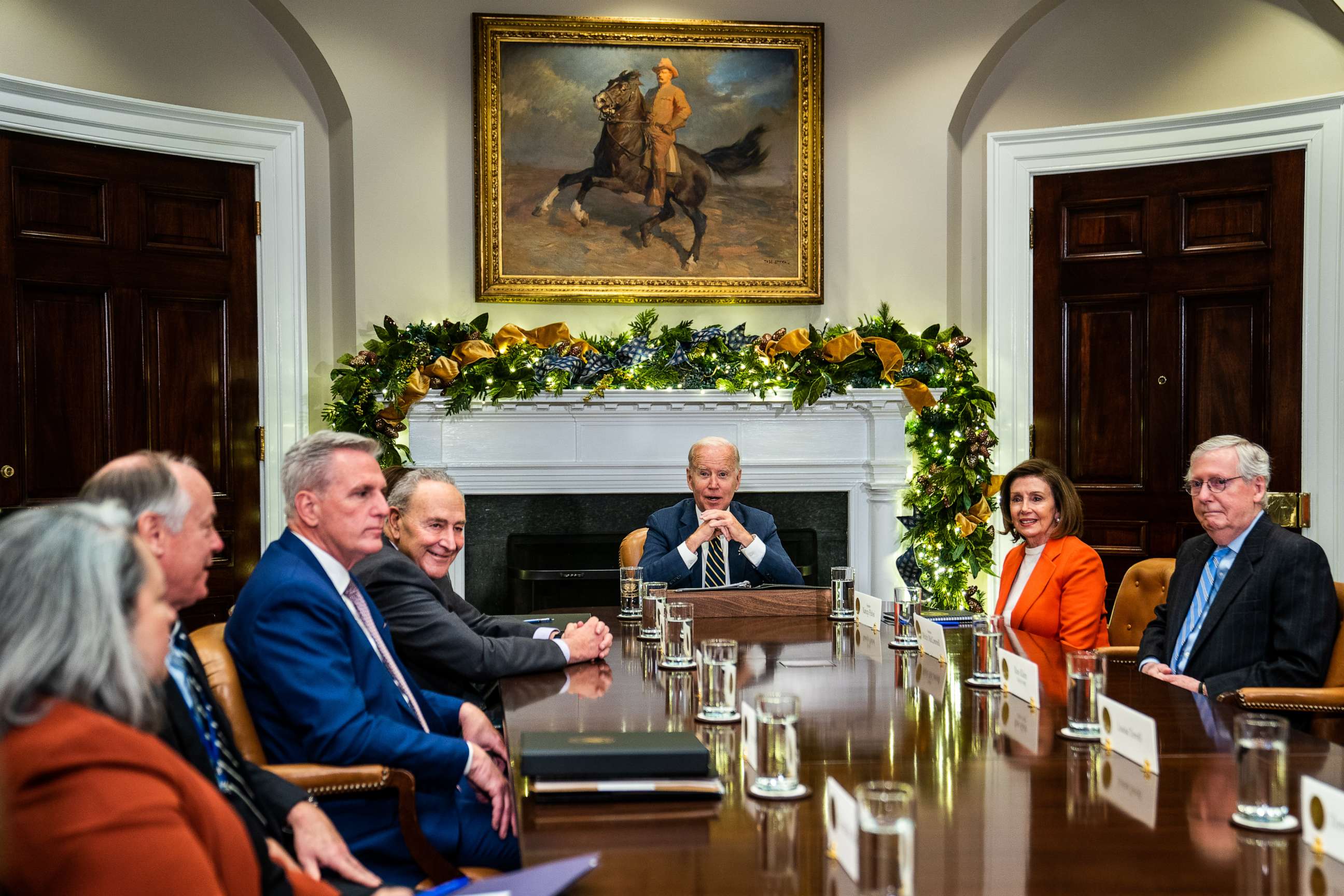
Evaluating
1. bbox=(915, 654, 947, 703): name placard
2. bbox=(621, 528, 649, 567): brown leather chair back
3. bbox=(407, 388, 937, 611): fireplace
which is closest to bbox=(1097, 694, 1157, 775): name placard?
bbox=(915, 654, 947, 703): name placard

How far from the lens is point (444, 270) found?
5.73 meters

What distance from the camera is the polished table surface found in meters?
1.40

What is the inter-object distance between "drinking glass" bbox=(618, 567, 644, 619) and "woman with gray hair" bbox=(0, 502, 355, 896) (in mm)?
2386

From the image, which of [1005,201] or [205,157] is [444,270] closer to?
[205,157]

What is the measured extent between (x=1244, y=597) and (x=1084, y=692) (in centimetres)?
111

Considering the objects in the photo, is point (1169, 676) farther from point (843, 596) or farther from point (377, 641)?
point (377, 641)

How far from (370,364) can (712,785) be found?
405 centimetres

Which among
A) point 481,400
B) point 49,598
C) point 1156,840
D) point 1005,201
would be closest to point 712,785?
point 1156,840

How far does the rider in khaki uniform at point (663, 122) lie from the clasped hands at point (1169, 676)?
11.6 feet

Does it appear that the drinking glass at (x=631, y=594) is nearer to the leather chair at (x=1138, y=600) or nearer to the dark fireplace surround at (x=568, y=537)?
the leather chair at (x=1138, y=600)

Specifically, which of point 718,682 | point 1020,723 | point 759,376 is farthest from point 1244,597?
point 759,376

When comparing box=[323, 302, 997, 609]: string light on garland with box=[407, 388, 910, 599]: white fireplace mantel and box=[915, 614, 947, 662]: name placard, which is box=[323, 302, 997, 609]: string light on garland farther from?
box=[915, 614, 947, 662]: name placard

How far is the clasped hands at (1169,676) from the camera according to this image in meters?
2.87

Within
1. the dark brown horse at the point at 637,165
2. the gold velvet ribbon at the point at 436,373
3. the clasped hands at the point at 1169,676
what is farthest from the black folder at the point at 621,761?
the dark brown horse at the point at 637,165
